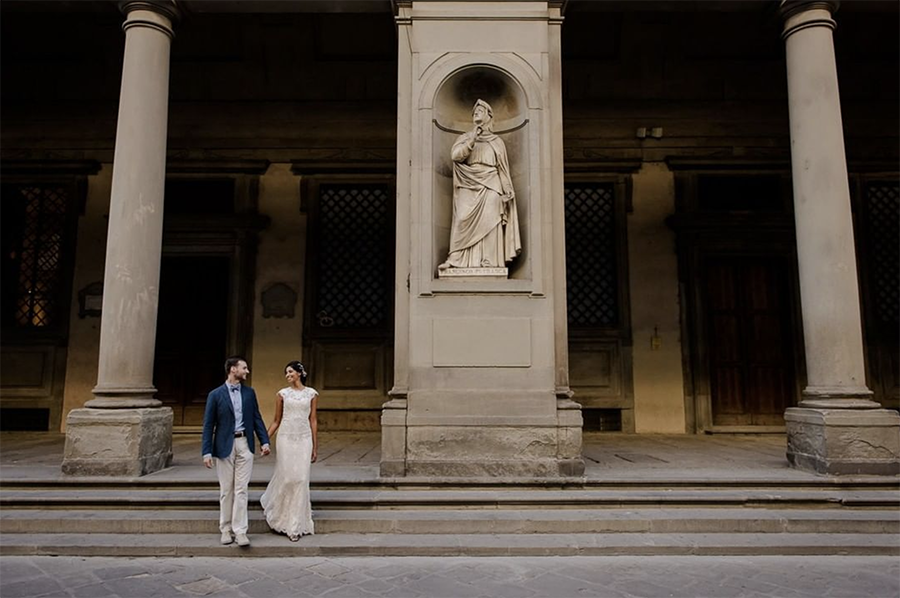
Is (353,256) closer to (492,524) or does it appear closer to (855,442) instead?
(492,524)

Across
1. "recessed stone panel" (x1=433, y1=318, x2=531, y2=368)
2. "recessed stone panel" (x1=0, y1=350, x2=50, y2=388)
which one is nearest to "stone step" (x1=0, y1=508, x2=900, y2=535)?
"recessed stone panel" (x1=433, y1=318, x2=531, y2=368)

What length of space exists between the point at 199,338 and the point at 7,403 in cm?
325

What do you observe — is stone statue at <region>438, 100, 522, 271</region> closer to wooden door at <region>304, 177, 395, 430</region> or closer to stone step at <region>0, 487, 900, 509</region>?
stone step at <region>0, 487, 900, 509</region>

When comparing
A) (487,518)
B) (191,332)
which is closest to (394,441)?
(487,518)

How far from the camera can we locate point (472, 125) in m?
7.31

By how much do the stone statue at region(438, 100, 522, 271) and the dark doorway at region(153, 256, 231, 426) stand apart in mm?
5402

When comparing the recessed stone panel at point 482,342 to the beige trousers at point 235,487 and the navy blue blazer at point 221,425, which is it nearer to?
the navy blue blazer at point 221,425

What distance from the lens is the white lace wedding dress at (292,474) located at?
17.5 ft

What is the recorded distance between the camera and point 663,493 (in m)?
6.02

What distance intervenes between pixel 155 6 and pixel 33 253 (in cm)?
601

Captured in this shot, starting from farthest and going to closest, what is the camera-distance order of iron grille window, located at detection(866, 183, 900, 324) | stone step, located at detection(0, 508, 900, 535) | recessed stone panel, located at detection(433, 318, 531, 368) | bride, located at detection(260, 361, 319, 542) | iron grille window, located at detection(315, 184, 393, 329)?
1. iron grille window, located at detection(315, 184, 393, 329)
2. iron grille window, located at detection(866, 183, 900, 324)
3. recessed stone panel, located at detection(433, 318, 531, 368)
4. stone step, located at detection(0, 508, 900, 535)
5. bride, located at detection(260, 361, 319, 542)

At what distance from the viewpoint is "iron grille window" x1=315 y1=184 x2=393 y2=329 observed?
10805 millimetres

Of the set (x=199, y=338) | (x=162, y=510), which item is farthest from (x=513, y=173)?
(x=199, y=338)

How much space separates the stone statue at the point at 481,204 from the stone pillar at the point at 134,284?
10.9ft
